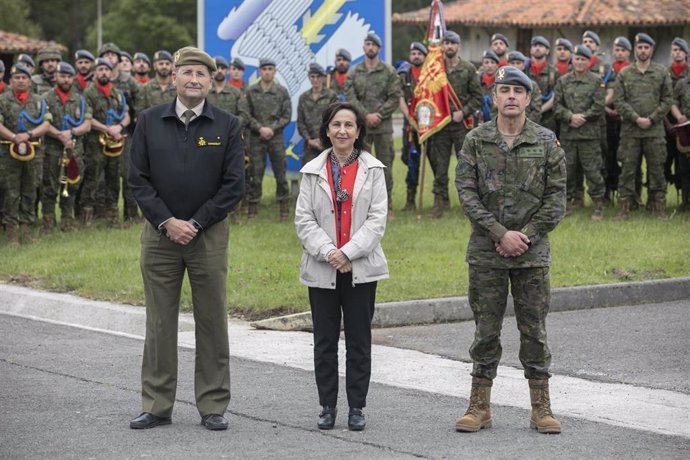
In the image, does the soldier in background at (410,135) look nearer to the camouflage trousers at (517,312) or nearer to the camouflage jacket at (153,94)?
the camouflage jacket at (153,94)

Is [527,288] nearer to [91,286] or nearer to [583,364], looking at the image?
[583,364]

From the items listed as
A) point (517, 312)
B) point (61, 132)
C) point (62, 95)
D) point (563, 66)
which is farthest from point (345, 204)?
point (563, 66)

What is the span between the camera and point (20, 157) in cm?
1620

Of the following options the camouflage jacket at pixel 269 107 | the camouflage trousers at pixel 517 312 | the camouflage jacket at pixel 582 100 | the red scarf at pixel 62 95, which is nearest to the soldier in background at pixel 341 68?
Result: the camouflage jacket at pixel 269 107

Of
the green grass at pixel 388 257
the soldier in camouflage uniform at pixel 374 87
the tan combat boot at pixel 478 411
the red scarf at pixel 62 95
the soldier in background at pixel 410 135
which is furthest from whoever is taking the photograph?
the soldier in background at pixel 410 135

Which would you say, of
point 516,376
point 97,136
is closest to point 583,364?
point 516,376

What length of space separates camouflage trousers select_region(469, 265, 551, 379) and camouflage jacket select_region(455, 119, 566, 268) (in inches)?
3.4

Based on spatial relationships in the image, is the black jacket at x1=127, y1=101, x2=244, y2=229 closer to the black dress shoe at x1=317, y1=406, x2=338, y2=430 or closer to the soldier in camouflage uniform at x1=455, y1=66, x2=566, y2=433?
the black dress shoe at x1=317, y1=406, x2=338, y2=430

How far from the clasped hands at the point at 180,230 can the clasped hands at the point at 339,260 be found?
2.67 feet

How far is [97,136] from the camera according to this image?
58.5 feet

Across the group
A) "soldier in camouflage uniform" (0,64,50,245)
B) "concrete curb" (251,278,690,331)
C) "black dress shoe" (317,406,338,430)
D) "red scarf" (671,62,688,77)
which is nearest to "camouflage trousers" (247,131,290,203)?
"soldier in camouflage uniform" (0,64,50,245)

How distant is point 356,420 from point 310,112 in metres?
11.0

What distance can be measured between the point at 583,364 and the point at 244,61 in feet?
38.1

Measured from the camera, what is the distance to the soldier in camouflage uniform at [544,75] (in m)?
18.2
